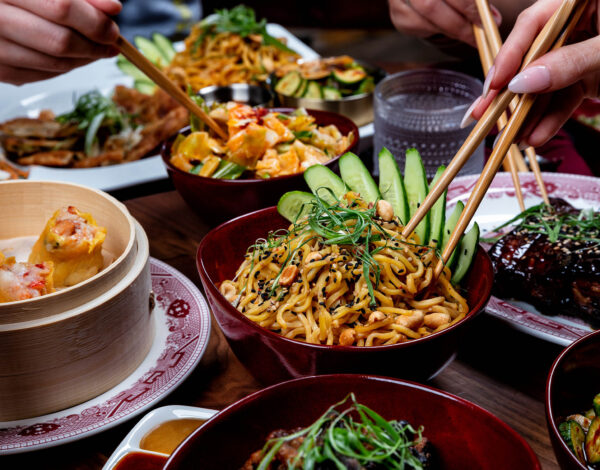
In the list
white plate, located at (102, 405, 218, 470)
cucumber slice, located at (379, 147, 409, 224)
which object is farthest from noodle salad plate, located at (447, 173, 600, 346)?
white plate, located at (102, 405, 218, 470)

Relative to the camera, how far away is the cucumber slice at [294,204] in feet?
5.53

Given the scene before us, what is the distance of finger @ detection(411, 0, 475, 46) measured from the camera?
8.33 feet

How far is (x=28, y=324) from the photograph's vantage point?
4.20ft

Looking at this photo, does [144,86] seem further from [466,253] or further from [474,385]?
[474,385]

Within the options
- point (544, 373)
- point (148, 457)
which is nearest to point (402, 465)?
point (148, 457)

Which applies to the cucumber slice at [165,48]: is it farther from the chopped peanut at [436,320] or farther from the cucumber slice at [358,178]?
the chopped peanut at [436,320]

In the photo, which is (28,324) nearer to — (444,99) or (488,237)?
(488,237)

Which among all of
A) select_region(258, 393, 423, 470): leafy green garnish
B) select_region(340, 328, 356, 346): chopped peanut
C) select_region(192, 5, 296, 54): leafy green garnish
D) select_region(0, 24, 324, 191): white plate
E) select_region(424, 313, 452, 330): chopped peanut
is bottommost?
select_region(0, 24, 324, 191): white plate

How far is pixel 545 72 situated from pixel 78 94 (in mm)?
3135

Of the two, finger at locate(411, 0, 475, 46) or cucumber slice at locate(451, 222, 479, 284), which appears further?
finger at locate(411, 0, 475, 46)

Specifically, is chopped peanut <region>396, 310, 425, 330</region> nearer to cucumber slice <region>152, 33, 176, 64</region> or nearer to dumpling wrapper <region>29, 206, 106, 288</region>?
dumpling wrapper <region>29, 206, 106, 288</region>

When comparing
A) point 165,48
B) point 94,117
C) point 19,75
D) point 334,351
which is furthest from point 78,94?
point 334,351

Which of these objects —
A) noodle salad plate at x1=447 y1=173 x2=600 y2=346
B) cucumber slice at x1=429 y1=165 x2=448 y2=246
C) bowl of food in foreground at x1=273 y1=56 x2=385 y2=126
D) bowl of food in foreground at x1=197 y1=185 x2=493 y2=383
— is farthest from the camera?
bowl of food in foreground at x1=273 y1=56 x2=385 y2=126

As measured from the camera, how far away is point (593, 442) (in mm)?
1089
